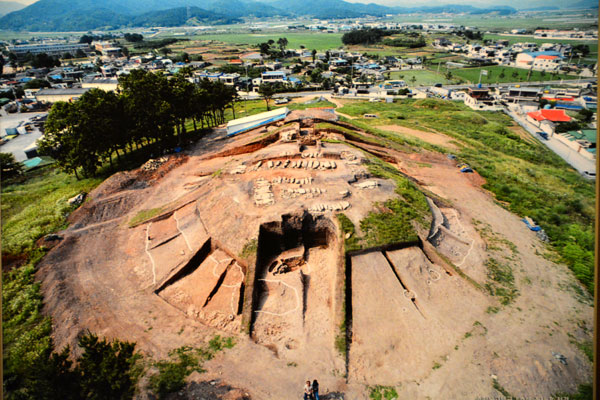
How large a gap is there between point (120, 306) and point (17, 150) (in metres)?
42.6

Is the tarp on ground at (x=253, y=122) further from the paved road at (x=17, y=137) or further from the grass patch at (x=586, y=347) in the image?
the grass patch at (x=586, y=347)

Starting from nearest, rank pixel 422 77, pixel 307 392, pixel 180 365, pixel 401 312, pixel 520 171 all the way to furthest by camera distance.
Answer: pixel 307 392 < pixel 180 365 < pixel 401 312 < pixel 520 171 < pixel 422 77

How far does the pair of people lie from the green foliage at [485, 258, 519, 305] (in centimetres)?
1222

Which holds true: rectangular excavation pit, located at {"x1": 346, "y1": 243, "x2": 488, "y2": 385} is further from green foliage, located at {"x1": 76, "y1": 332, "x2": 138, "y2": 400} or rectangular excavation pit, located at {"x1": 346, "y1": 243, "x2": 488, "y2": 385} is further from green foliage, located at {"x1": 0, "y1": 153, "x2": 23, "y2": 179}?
green foliage, located at {"x1": 0, "y1": 153, "x2": 23, "y2": 179}

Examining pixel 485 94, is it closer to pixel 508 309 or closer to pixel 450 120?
pixel 450 120

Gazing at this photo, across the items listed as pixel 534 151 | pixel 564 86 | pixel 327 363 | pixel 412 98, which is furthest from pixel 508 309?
pixel 564 86

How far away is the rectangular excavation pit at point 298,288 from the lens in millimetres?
16250

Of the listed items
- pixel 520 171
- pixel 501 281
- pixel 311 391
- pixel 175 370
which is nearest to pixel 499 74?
pixel 520 171

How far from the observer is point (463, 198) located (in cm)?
2972

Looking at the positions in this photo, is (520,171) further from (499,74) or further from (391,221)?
(499,74)

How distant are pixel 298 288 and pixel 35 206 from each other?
1026 inches

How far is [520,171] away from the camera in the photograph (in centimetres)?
3756

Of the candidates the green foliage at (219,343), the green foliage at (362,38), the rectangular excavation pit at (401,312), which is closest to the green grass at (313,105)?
the rectangular excavation pit at (401,312)

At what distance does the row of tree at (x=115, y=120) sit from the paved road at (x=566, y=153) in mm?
51615
